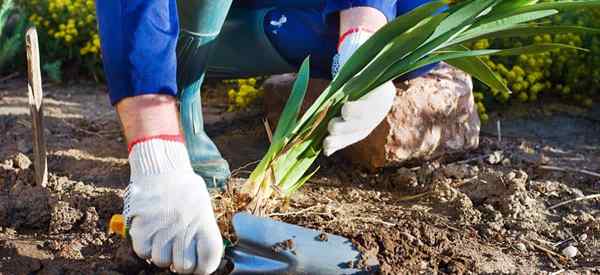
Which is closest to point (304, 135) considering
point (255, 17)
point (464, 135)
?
point (255, 17)

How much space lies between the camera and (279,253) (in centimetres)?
148

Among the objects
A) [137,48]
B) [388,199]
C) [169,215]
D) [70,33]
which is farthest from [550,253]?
[70,33]

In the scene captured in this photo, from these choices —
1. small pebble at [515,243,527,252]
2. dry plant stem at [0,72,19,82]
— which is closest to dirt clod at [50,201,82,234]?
small pebble at [515,243,527,252]

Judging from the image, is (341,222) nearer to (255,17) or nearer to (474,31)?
(474,31)

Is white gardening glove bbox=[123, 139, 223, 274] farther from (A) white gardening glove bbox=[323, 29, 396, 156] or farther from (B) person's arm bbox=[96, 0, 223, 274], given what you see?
Result: (A) white gardening glove bbox=[323, 29, 396, 156]

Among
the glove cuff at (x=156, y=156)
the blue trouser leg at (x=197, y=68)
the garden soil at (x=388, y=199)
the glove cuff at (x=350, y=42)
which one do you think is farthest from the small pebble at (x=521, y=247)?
the glove cuff at (x=156, y=156)

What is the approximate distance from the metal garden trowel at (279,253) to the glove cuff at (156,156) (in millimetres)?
157

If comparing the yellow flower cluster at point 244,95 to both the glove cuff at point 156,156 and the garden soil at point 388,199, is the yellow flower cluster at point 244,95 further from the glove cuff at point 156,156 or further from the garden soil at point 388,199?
the glove cuff at point 156,156

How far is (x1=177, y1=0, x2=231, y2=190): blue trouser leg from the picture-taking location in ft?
6.28

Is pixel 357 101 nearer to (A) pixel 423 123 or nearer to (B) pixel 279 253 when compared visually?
(B) pixel 279 253

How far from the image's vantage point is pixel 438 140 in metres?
2.28

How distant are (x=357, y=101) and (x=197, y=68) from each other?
1.54 ft

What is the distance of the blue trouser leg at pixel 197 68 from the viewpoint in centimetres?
192

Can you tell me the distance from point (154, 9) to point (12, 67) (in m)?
1.90
